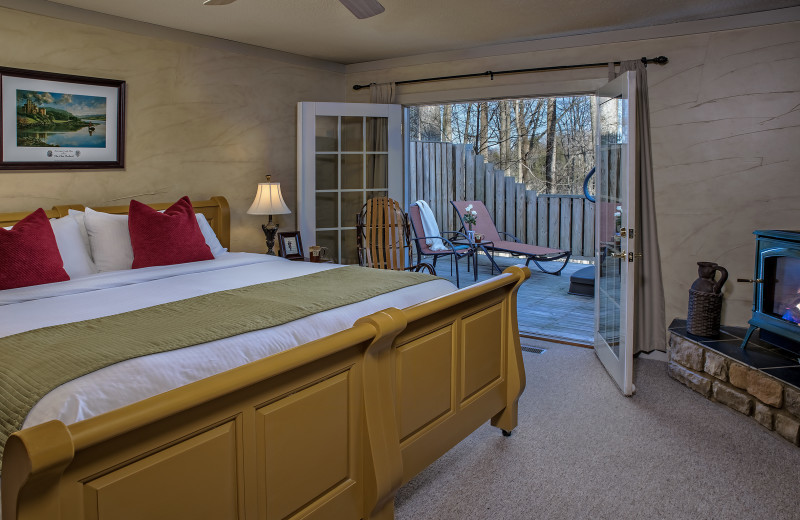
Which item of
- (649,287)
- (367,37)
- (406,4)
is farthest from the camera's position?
(367,37)

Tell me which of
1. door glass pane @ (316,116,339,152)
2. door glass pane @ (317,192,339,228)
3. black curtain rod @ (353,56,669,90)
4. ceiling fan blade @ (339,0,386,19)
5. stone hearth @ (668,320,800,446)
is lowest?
stone hearth @ (668,320,800,446)

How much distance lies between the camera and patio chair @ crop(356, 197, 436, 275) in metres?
5.01

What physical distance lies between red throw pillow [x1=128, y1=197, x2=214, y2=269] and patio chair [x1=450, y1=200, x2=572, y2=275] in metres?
4.00

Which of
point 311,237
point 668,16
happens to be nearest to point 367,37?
point 311,237

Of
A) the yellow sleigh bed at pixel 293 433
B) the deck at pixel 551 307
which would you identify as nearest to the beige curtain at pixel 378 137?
the deck at pixel 551 307

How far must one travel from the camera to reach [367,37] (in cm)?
450

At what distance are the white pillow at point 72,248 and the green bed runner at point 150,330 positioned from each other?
3.31 ft

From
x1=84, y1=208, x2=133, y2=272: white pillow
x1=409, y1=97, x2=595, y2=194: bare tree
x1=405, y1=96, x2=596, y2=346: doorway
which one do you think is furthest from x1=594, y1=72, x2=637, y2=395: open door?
x1=409, y1=97, x2=595, y2=194: bare tree

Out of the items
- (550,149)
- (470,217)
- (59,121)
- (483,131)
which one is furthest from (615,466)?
(483,131)

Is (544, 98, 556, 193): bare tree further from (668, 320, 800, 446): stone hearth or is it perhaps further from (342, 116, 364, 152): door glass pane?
(668, 320, 800, 446): stone hearth

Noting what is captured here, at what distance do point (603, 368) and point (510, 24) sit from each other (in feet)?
7.90

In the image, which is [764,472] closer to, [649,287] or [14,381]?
[649,287]

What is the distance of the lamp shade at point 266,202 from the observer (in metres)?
4.55

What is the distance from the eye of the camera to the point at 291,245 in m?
4.89
